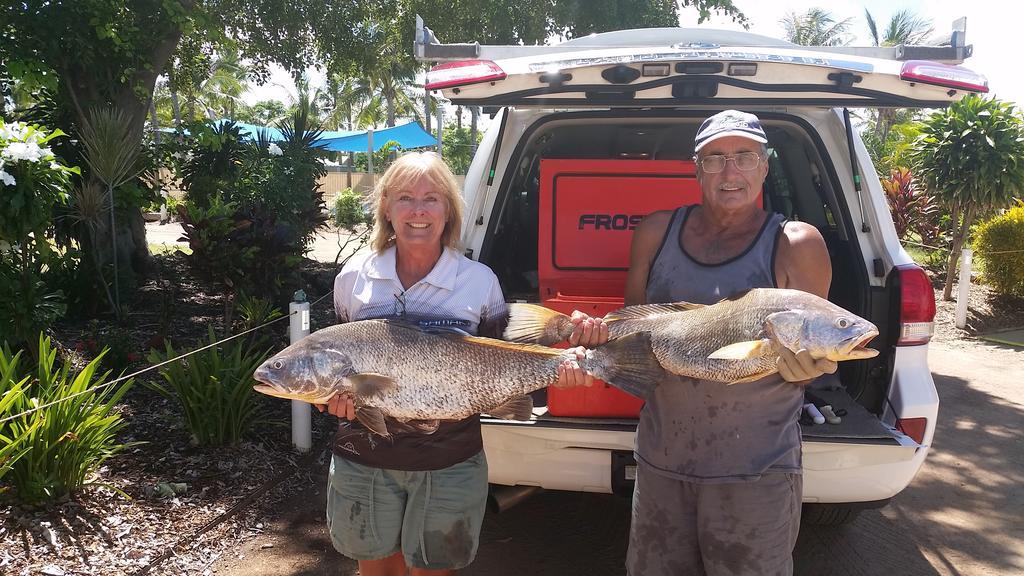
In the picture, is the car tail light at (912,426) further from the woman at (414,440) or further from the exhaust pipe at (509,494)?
the woman at (414,440)

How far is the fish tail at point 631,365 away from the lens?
2082mm

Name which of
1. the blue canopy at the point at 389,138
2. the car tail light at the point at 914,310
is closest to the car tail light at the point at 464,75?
the car tail light at the point at 914,310

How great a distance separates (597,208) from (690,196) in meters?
0.47

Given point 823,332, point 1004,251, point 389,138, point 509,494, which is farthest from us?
point 389,138

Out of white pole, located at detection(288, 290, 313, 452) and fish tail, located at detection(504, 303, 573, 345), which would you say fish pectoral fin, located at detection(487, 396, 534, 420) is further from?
white pole, located at detection(288, 290, 313, 452)

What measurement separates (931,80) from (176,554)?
358cm

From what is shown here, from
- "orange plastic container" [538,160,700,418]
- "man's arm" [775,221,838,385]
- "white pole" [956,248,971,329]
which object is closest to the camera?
"man's arm" [775,221,838,385]

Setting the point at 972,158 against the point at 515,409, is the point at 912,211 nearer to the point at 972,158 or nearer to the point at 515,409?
the point at 972,158

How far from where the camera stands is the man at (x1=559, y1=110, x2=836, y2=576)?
206cm

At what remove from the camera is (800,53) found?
2.74 m

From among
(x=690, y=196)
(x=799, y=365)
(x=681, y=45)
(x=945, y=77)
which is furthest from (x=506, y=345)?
(x=690, y=196)

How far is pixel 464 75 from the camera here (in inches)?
104

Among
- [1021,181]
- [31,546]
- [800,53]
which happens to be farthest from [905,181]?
[31,546]

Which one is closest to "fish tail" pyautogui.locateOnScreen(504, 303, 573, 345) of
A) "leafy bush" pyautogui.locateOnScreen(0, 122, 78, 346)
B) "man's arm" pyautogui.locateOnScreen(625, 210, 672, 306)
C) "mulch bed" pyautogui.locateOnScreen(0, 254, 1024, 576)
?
"man's arm" pyautogui.locateOnScreen(625, 210, 672, 306)
